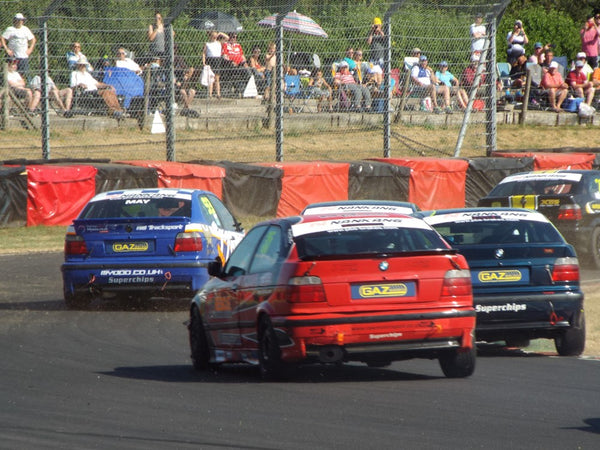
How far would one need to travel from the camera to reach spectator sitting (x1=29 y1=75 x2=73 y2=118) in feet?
75.5

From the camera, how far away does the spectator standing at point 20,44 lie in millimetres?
23094

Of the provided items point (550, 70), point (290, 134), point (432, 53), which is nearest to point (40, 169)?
point (290, 134)

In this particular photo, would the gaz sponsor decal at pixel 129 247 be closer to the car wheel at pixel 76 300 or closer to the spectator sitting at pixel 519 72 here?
the car wheel at pixel 76 300


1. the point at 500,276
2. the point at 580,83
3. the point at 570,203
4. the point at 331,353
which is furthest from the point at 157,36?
the point at 580,83

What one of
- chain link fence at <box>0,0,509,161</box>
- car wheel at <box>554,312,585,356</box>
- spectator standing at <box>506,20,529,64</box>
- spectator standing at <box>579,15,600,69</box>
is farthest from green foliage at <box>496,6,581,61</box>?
car wheel at <box>554,312,585,356</box>

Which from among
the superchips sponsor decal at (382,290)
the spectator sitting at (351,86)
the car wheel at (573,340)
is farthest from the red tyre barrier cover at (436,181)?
the superchips sponsor decal at (382,290)

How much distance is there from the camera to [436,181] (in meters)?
25.4

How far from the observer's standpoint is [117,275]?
→ 1370 centimetres

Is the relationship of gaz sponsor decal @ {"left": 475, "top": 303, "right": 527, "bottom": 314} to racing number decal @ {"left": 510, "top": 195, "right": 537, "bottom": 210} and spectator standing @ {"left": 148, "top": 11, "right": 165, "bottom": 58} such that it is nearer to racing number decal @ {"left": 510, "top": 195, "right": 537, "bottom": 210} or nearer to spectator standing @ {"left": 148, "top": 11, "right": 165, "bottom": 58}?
racing number decal @ {"left": 510, "top": 195, "right": 537, "bottom": 210}

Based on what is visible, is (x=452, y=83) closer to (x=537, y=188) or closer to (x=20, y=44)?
(x=537, y=188)

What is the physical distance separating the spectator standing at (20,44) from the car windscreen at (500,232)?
540 inches

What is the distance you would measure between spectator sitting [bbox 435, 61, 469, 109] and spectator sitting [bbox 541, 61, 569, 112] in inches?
341

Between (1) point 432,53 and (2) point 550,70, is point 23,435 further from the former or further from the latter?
(2) point 550,70

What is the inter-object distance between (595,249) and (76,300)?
8731 mm
